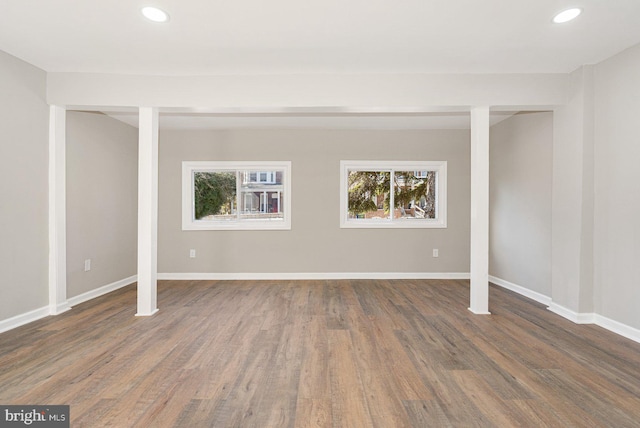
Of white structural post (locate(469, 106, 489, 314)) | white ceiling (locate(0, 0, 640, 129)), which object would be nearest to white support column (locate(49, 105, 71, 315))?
white ceiling (locate(0, 0, 640, 129))

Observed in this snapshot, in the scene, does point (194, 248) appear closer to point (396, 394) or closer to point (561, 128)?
point (396, 394)

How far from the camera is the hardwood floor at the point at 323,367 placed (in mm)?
1752

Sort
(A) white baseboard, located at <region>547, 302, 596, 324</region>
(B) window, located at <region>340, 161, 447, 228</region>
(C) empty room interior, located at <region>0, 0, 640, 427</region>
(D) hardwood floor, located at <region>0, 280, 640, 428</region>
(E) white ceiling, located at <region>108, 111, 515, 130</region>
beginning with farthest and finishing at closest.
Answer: (B) window, located at <region>340, 161, 447, 228</region> < (E) white ceiling, located at <region>108, 111, 515, 130</region> < (A) white baseboard, located at <region>547, 302, 596, 324</region> < (C) empty room interior, located at <region>0, 0, 640, 427</region> < (D) hardwood floor, located at <region>0, 280, 640, 428</region>

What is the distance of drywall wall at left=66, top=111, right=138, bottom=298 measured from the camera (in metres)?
3.79

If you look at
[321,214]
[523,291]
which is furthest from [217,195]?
[523,291]

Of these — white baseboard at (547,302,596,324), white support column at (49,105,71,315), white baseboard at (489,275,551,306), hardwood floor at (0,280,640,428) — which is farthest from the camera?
white baseboard at (489,275,551,306)

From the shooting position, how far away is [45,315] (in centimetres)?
333

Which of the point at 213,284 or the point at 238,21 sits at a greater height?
the point at 238,21

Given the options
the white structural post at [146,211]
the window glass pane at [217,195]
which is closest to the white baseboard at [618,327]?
the white structural post at [146,211]

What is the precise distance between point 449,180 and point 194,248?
14.6 ft

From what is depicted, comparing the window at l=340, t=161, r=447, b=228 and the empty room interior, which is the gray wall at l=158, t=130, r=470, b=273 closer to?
the empty room interior

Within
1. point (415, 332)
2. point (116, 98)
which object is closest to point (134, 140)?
point (116, 98)

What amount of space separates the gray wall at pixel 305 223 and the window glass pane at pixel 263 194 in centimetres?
28

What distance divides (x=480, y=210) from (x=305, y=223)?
271 centimetres
